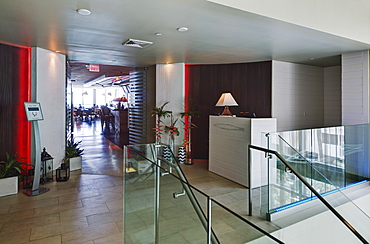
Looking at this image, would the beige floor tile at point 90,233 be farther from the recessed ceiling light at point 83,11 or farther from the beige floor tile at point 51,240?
the recessed ceiling light at point 83,11

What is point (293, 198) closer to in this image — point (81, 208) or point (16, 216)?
point (81, 208)

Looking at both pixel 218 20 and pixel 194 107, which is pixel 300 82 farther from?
pixel 218 20

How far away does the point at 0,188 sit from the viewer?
410cm

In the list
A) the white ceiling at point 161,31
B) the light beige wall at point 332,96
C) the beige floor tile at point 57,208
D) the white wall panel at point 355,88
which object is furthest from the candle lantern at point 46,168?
the light beige wall at point 332,96

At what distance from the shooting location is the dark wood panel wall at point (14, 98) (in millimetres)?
4711

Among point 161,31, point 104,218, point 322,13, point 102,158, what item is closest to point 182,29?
point 161,31

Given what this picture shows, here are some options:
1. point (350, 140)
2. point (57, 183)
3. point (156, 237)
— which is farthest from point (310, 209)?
point (57, 183)

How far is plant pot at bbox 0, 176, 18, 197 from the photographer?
4.11 m

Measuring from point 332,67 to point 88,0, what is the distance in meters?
7.01

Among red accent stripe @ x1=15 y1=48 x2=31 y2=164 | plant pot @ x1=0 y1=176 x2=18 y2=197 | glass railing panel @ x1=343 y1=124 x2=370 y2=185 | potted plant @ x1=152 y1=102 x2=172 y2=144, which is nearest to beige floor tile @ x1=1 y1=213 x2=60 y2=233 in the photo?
plant pot @ x1=0 y1=176 x2=18 y2=197

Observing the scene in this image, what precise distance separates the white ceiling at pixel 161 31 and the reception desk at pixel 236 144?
1.53 metres

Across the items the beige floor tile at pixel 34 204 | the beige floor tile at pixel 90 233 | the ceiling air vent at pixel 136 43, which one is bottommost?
the beige floor tile at pixel 90 233

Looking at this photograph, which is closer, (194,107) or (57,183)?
(57,183)

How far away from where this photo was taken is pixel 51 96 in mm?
5379
